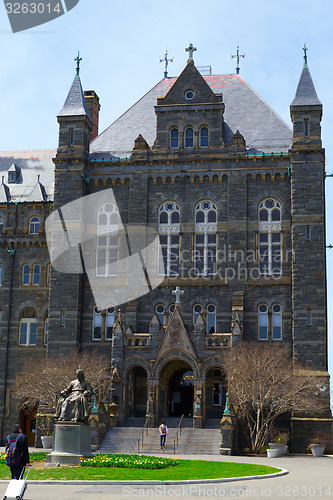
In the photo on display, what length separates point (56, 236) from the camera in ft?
181

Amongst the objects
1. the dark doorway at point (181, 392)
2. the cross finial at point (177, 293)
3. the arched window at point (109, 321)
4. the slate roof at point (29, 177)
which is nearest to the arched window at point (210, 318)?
the dark doorway at point (181, 392)

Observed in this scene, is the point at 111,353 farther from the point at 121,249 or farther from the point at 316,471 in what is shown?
the point at 316,471

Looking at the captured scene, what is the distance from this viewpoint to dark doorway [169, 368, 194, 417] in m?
51.9

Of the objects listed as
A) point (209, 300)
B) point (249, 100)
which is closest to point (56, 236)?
point (209, 300)

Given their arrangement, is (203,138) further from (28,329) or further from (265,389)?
(28,329)

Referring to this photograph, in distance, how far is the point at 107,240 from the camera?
55.0 m

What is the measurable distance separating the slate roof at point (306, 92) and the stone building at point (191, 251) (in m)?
0.10

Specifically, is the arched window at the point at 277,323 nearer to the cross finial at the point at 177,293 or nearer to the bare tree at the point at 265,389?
the bare tree at the point at 265,389

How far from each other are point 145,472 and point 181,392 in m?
26.3

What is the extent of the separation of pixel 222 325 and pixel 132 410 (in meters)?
8.13

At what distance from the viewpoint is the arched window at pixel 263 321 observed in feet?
169

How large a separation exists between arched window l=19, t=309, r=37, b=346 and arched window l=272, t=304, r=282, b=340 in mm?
18455

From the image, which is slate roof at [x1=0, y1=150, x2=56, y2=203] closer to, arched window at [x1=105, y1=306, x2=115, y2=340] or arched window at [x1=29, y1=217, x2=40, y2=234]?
arched window at [x1=29, y1=217, x2=40, y2=234]

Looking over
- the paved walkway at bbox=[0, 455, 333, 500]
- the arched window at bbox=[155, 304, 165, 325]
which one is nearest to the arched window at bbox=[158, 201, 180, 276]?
the arched window at bbox=[155, 304, 165, 325]
